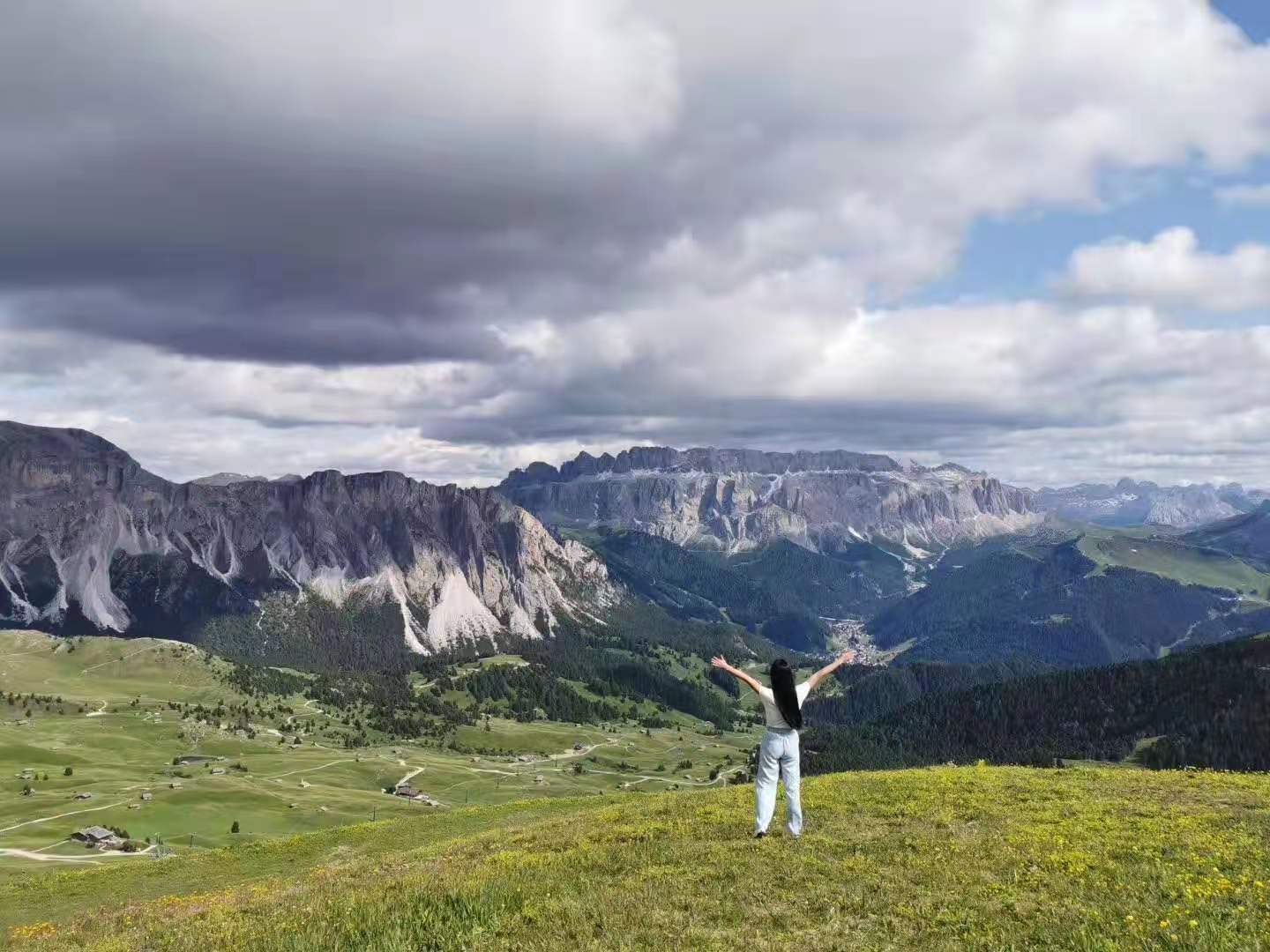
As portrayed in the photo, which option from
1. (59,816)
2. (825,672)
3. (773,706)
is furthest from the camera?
(59,816)

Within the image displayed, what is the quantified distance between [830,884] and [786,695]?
16.1 feet

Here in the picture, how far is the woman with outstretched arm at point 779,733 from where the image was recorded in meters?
21.7

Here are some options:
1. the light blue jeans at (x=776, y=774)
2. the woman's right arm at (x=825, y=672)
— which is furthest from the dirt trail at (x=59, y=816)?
the woman's right arm at (x=825, y=672)

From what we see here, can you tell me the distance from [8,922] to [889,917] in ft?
149

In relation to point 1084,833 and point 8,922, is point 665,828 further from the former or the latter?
point 8,922

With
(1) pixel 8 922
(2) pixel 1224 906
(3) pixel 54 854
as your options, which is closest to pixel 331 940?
(2) pixel 1224 906

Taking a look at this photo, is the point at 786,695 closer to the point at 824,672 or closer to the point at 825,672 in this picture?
the point at 824,672

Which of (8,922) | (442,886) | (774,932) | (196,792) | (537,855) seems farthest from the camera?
(196,792)

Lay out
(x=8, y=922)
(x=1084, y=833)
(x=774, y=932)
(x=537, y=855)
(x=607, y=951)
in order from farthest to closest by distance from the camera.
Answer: (x=8, y=922) → (x=537, y=855) → (x=1084, y=833) → (x=774, y=932) → (x=607, y=951)

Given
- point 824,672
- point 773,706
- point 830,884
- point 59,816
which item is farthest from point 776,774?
point 59,816

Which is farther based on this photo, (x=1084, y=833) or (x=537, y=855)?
(x=537, y=855)

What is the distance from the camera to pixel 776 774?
22547mm

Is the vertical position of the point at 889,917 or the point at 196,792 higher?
the point at 889,917

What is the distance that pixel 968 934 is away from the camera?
1455cm
